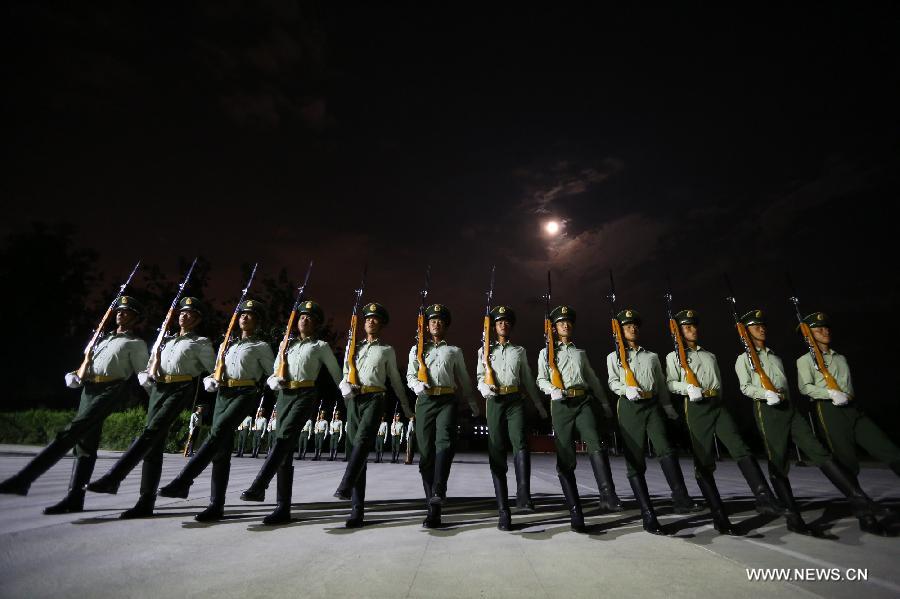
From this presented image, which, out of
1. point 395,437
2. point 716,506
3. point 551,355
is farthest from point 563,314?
point 395,437

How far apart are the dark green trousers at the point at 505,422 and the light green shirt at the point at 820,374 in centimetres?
339

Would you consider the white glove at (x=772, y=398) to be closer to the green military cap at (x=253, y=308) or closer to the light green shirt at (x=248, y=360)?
the light green shirt at (x=248, y=360)

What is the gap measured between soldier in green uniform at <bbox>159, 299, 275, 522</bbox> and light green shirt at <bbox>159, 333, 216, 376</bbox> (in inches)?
9.2

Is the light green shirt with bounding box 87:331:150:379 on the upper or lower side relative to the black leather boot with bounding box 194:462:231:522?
upper

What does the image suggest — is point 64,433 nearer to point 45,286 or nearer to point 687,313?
point 687,313

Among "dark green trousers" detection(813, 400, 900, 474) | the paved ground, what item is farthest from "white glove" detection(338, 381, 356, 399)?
"dark green trousers" detection(813, 400, 900, 474)

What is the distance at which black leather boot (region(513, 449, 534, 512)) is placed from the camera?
205 inches

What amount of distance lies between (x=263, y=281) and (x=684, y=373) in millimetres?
37390

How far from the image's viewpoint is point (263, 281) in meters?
37.3

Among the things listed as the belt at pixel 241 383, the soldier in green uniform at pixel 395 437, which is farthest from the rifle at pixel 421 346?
the soldier in green uniform at pixel 395 437

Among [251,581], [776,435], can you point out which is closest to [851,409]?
[776,435]

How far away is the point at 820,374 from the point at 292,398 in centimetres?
611

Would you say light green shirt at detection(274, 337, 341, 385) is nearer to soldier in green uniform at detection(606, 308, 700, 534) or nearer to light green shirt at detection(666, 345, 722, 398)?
soldier in green uniform at detection(606, 308, 700, 534)

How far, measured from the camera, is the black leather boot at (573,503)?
416 centimetres
